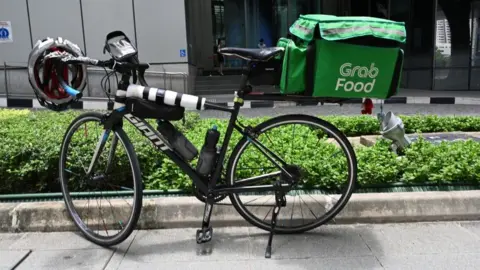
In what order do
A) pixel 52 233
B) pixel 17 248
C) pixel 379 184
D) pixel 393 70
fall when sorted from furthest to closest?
pixel 379 184, pixel 52 233, pixel 17 248, pixel 393 70

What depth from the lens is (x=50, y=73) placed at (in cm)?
314

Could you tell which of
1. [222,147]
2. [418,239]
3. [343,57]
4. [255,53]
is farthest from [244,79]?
[418,239]

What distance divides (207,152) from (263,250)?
0.79 m

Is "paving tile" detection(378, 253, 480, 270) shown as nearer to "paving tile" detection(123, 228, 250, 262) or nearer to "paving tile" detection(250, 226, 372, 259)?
"paving tile" detection(250, 226, 372, 259)

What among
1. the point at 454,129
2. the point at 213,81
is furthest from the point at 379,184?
the point at 213,81

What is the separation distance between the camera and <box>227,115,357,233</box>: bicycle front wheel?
310cm

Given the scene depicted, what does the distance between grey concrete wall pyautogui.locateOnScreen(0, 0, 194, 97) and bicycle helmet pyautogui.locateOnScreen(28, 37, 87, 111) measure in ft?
32.9

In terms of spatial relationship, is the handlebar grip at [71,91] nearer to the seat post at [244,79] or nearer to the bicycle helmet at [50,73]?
the bicycle helmet at [50,73]

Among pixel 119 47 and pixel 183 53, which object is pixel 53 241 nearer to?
pixel 119 47

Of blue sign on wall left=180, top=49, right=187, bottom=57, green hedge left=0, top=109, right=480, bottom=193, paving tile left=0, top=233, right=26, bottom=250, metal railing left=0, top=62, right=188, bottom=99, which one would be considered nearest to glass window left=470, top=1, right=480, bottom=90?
blue sign on wall left=180, top=49, right=187, bottom=57

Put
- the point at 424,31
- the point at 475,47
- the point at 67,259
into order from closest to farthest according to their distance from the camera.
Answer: the point at 67,259, the point at 475,47, the point at 424,31

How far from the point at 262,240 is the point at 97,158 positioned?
1.35m

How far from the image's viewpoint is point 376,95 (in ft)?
9.32

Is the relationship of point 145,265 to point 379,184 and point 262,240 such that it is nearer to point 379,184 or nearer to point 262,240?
point 262,240
